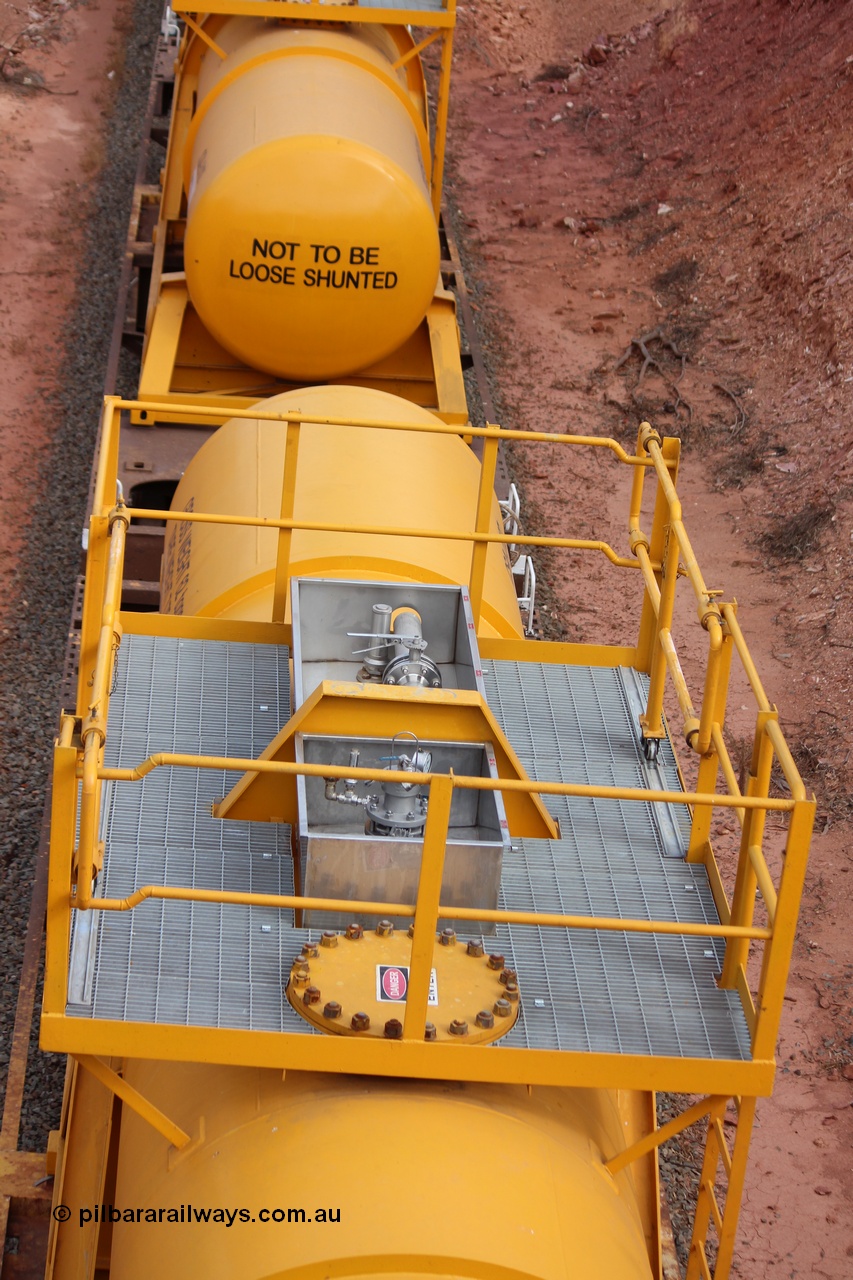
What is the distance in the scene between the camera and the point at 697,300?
47.5 feet

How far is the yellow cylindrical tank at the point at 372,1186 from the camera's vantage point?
3375 millimetres

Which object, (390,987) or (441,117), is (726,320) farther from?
(390,987)

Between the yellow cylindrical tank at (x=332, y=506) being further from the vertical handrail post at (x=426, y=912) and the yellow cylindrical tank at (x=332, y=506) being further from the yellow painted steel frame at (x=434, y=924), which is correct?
the vertical handrail post at (x=426, y=912)

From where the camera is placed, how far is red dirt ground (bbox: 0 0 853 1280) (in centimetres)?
766

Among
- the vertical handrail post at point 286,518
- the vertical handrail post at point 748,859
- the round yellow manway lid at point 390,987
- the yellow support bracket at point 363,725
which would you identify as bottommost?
the round yellow manway lid at point 390,987

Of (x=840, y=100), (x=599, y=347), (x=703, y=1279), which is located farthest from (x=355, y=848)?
(x=840, y=100)

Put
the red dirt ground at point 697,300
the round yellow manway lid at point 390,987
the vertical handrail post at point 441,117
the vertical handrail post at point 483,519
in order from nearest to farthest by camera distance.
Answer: the round yellow manway lid at point 390,987, the vertical handrail post at point 483,519, the red dirt ground at point 697,300, the vertical handrail post at point 441,117

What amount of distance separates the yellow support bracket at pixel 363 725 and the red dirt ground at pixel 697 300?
10.0ft

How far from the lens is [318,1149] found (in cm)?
358

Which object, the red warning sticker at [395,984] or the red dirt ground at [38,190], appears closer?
the red warning sticker at [395,984]

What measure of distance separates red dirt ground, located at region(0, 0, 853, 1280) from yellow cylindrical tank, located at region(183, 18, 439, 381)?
2438mm

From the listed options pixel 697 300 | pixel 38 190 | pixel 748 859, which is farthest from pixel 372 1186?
pixel 38 190

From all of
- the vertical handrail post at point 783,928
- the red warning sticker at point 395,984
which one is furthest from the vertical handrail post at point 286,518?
the vertical handrail post at point 783,928

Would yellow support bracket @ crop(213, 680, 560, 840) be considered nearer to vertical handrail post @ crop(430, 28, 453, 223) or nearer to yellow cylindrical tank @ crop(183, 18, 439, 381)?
yellow cylindrical tank @ crop(183, 18, 439, 381)
